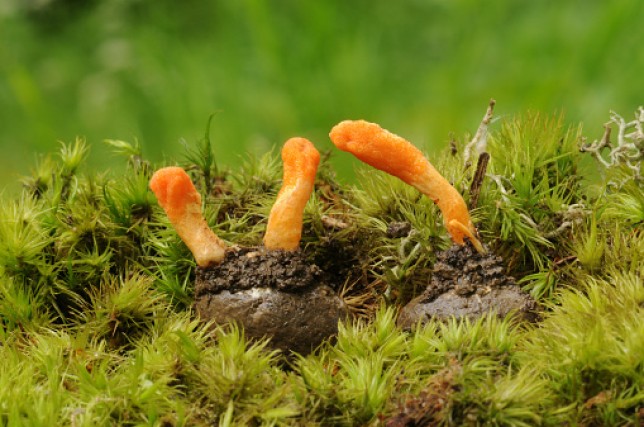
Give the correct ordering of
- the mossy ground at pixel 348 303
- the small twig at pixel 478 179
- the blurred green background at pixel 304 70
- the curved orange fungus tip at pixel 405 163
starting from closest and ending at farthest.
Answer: the mossy ground at pixel 348 303, the curved orange fungus tip at pixel 405 163, the small twig at pixel 478 179, the blurred green background at pixel 304 70

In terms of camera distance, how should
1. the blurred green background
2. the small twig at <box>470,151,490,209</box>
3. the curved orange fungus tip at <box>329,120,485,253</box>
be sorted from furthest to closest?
the blurred green background
the small twig at <box>470,151,490,209</box>
the curved orange fungus tip at <box>329,120,485,253</box>

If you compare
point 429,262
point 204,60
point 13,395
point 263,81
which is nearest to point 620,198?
point 429,262

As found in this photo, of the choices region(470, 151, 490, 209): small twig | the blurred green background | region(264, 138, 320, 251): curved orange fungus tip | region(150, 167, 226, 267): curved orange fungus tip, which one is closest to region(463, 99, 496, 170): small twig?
region(470, 151, 490, 209): small twig

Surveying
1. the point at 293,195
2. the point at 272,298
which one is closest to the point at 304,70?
the point at 293,195

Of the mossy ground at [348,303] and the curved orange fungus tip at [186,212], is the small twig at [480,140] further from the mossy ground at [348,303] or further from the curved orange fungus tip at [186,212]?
the curved orange fungus tip at [186,212]

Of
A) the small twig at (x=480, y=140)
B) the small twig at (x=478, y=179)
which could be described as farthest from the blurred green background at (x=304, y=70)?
the small twig at (x=478, y=179)

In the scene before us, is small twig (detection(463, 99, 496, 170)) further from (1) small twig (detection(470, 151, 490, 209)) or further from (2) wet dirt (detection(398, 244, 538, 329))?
(2) wet dirt (detection(398, 244, 538, 329))
